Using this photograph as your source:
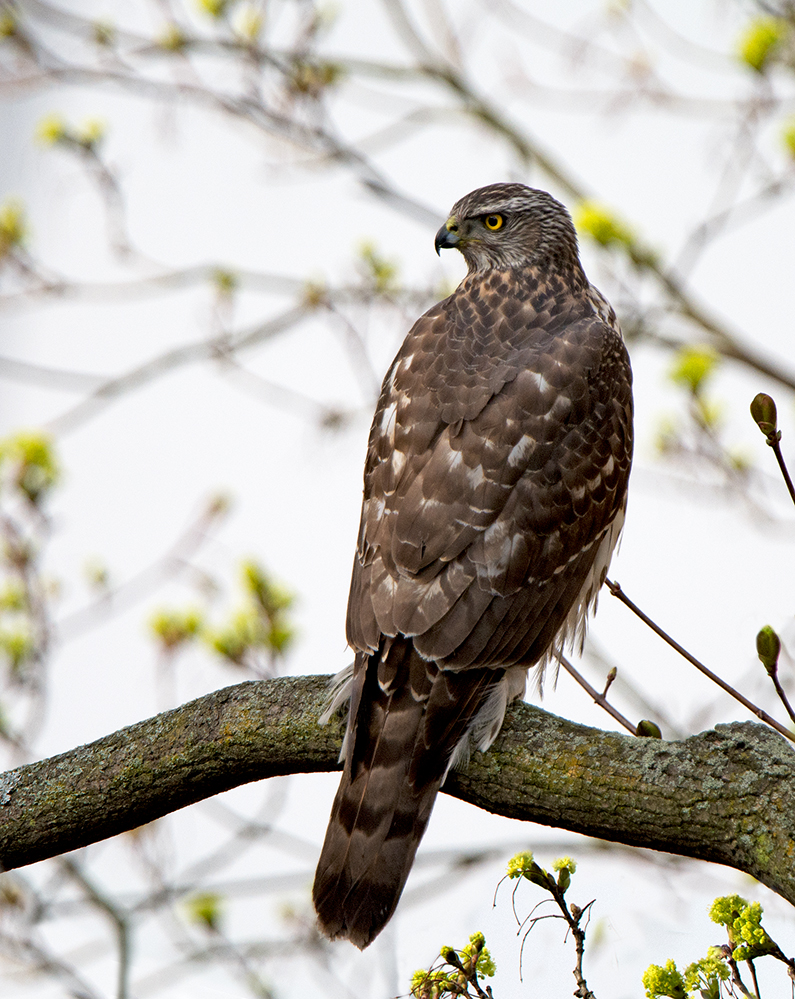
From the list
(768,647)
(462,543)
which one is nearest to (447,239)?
(462,543)

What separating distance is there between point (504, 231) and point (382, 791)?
1990 mm

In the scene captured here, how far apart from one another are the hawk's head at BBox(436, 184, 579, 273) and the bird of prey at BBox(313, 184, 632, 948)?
0.27 metres

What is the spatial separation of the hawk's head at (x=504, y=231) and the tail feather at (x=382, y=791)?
1.61 m

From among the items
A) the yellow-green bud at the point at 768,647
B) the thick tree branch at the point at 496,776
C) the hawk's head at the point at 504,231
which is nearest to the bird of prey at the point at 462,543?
the thick tree branch at the point at 496,776

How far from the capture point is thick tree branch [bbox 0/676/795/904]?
2.05 meters

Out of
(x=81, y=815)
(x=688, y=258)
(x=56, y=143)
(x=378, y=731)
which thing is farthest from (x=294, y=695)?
(x=56, y=143)

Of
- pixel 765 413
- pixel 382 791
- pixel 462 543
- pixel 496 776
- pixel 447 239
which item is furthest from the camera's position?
pixel 447 239

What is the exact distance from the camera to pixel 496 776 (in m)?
2.43

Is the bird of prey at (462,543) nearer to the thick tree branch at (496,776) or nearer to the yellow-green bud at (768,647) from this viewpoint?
the thick tree branch at (496,776)

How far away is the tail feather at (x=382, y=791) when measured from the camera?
2514mm

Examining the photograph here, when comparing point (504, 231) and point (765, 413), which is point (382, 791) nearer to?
point (765, 413)

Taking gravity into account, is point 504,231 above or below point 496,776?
above

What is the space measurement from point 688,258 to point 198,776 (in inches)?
140

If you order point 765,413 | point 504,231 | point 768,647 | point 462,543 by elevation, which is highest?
point 504,231
